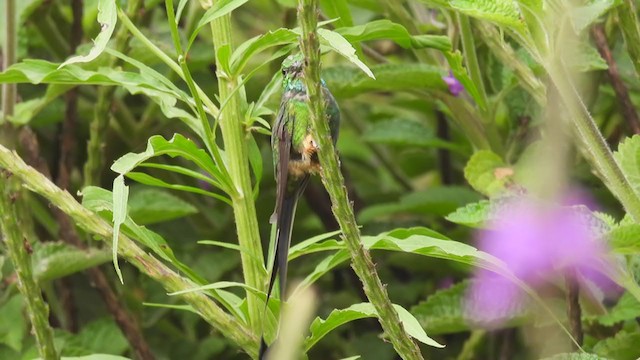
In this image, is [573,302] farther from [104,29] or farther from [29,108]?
[29,108]

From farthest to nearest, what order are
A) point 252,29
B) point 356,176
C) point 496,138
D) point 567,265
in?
point 252,29
point 356,176
point 496,138
point 567,265

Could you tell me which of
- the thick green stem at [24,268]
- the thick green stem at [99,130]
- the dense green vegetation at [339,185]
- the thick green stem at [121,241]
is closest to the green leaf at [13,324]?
the dense green vegetation at [339,185]

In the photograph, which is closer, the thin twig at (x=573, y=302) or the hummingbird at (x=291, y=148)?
the hummingbird at (x=291, y=148)

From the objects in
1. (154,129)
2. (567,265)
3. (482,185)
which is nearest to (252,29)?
(154,129)

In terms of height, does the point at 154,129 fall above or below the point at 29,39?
below

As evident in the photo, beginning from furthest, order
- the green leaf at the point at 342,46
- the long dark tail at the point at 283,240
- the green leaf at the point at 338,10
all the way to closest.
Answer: the green leaf at the point at 338,10, the long dark tail at the point at 283,240, the green leaf at the point at 342,46

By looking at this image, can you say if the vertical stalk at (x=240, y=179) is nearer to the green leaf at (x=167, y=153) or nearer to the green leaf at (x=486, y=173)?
the green leaf at (x=167, y=153)

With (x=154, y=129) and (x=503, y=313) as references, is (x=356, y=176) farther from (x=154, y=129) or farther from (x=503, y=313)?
(x=503, y=313)

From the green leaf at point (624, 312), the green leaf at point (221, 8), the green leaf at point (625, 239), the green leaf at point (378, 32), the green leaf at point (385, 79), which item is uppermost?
the green leaf at point (221, 8)
